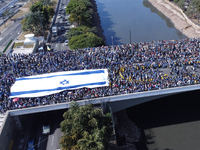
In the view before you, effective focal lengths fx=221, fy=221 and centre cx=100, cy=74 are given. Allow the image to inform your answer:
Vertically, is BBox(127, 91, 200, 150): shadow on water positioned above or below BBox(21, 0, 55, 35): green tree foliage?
below

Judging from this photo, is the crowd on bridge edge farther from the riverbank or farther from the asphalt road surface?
the riverbank

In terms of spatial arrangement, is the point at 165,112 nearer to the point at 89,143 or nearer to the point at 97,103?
the point at 97,103

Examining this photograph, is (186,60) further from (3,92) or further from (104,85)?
(3,92)

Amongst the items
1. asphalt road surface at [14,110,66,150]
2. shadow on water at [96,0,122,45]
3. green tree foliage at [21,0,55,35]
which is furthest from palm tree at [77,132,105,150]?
shadow on water at [96,0,122,45]

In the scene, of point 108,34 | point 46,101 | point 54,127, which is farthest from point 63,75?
point 108,34

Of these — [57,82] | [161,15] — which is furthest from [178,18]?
[57,82]

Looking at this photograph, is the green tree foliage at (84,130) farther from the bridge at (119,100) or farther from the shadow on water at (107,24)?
the shadow on water at (107,24)

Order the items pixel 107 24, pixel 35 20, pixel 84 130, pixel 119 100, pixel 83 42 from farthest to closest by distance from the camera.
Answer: pixel 107 24 → pixel 35 20 → pixel 83 42 → pixel 119 100 → pixel 84 130
